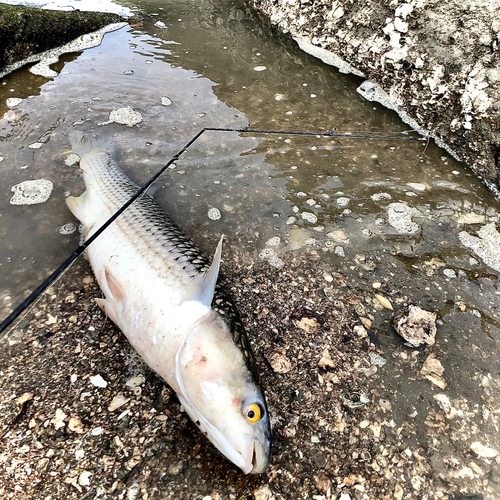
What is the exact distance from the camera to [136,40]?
7.33 meters

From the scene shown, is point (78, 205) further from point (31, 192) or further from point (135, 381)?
point (135, 381)

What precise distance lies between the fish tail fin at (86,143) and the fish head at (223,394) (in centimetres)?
308

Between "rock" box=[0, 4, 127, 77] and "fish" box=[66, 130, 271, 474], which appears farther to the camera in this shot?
"rock" box=[0, 4, 127, 77]

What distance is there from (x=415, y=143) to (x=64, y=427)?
18.2 ft

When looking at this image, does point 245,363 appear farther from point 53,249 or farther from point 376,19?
point 376,19

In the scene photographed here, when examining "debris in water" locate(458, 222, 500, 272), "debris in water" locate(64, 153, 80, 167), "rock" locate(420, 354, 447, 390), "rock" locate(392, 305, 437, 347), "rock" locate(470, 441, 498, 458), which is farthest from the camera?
"debris in water" locate(64, 153, 80, 167)

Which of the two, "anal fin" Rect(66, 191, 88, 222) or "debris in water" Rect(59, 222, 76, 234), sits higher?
"anal fin" Rect(66, 191, 88, 222)

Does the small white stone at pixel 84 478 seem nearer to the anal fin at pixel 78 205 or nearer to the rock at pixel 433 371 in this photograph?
the anal fin at pixel 78 205

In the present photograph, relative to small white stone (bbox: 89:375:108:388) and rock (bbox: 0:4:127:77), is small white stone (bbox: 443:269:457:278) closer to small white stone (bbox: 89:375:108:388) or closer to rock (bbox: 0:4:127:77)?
small white stone (bbox: 89:375:108:388)

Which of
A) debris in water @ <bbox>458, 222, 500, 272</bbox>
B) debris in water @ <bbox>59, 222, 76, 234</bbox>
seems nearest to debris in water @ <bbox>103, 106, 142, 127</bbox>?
debris in water @ <bbox>59, 222, 76, 234</bbox>

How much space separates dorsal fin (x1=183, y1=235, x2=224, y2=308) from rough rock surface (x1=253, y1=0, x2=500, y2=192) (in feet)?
13.6

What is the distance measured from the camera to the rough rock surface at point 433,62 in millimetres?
4688

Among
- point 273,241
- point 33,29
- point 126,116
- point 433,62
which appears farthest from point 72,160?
point 433,62

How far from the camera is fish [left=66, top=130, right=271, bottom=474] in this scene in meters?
2.08
